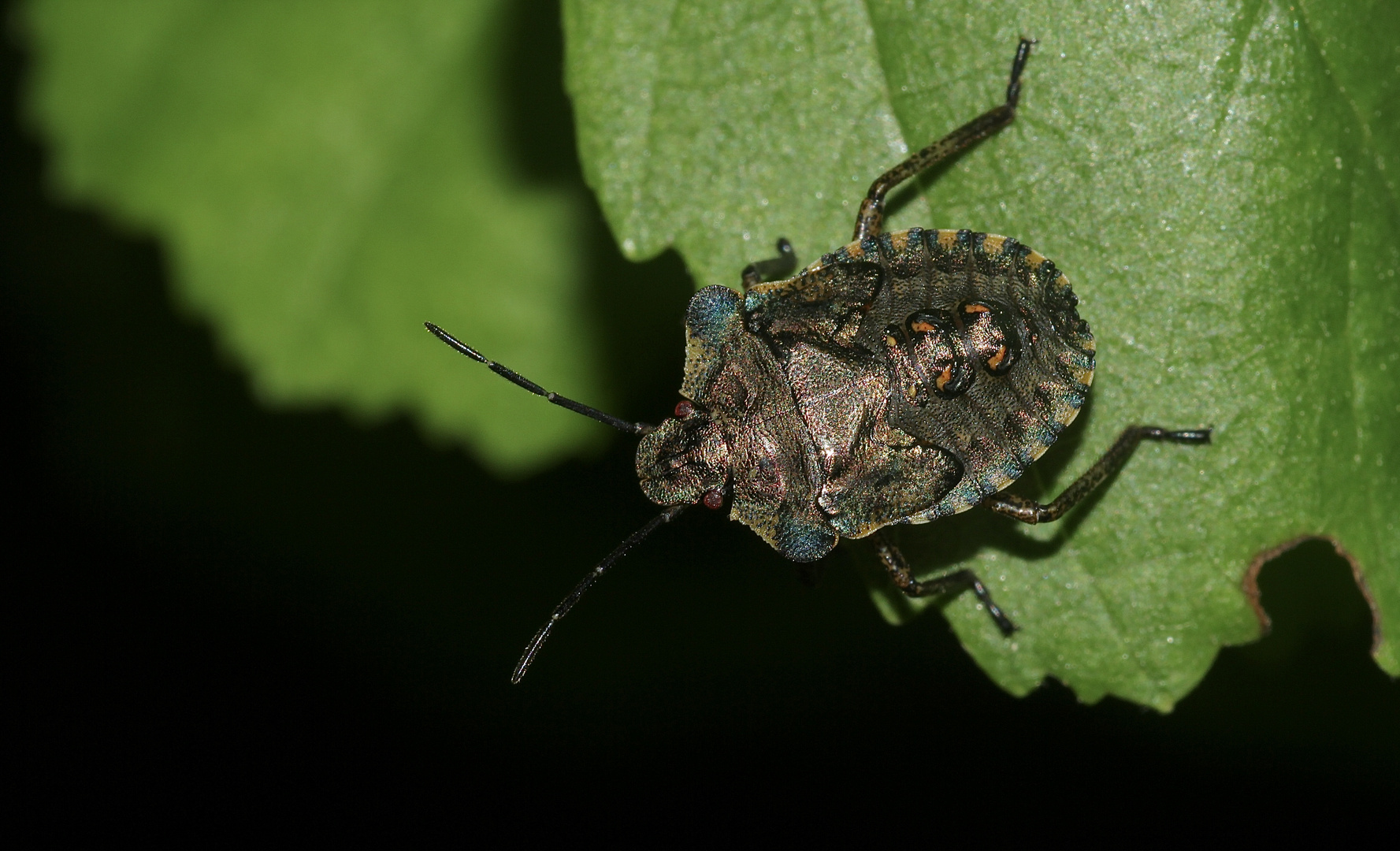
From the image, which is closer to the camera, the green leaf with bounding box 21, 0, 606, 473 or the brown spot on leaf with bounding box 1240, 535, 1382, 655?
the brown spot on leaf with bounding box 1240, 535, 1382, 655

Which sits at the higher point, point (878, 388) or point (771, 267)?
point (771, 267)

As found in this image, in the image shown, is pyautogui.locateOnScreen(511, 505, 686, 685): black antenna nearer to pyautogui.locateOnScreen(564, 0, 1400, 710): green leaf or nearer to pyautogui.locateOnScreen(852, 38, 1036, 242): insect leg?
pyautogui.locateOnScreen(564, 0, 1400, 710): green leaf

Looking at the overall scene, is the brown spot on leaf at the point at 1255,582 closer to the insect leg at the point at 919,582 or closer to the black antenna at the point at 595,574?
the insect leg at the point at 919,582

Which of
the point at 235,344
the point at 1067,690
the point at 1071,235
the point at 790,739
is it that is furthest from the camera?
the point at 790,739

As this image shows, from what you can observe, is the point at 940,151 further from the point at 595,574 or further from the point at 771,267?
the point at 595,574

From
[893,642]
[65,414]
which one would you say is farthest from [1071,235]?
[65,414]

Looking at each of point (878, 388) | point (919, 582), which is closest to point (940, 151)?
point (878, 388)

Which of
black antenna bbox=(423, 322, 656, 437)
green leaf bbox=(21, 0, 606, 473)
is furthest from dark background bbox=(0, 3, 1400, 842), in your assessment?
black antenna bbox=(423, 322, 656, 437)

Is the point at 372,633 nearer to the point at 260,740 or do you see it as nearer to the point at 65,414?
the point at 260,740
